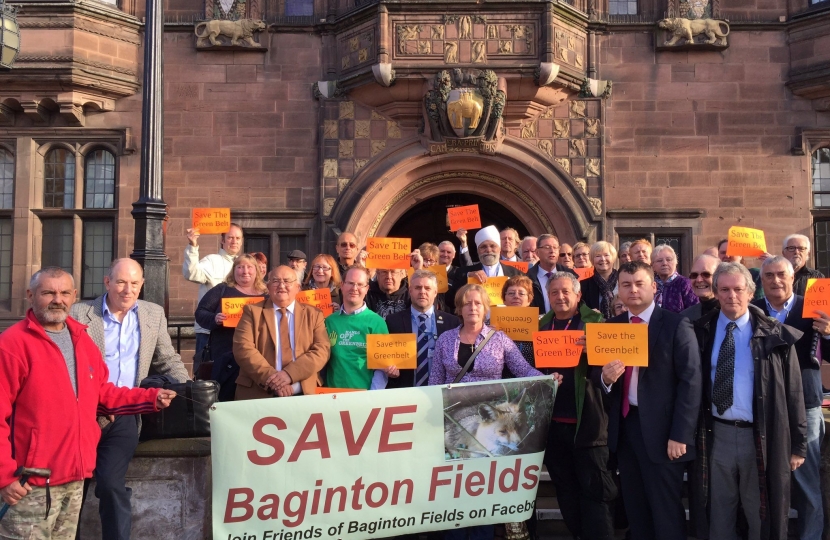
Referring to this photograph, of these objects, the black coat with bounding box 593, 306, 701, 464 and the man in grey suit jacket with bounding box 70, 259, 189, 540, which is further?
the black coat with bounding box 593, 306, 701, 464

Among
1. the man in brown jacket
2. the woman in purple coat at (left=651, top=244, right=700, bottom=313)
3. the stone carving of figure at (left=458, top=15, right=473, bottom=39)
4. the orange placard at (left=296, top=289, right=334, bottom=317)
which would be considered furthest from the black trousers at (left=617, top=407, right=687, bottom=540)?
the stone carving of figure at (left=458, top=15, right=473, bottom=39)

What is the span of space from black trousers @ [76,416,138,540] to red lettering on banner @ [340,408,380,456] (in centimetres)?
123

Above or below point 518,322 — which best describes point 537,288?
above

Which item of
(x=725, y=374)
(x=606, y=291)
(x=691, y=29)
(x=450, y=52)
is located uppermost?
(x=691, y=29)

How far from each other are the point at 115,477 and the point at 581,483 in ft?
9.11

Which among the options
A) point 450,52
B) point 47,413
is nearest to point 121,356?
point 47,413

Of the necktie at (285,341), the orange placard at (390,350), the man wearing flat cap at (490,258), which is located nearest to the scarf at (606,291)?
the man wearing flat cap at (490,258)

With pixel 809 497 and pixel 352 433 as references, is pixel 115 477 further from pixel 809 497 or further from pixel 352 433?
pixel 809 497

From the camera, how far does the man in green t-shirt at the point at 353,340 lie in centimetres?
563

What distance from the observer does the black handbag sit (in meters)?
4.89

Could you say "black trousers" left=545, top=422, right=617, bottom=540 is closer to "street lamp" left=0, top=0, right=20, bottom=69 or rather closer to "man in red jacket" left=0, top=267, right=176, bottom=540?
"man in red jacket" left=0, top=267, right=176, bottom=540

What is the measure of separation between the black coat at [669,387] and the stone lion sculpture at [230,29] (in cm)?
782

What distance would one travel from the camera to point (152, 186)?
7410 mm

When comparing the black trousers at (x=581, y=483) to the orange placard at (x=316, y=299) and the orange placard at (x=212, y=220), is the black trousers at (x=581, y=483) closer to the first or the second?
the orange placard at (x=316, y=299)
